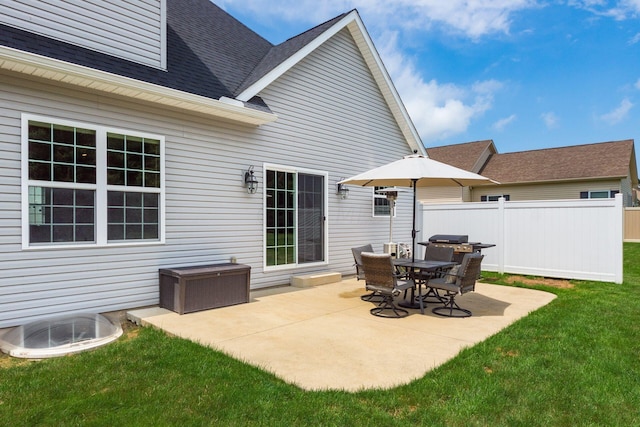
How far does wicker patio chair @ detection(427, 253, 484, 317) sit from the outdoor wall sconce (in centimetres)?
340

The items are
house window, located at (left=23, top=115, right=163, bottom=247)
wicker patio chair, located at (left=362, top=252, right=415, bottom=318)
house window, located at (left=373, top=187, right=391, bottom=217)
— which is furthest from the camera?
house window, located at (left=373, top=187, right=391, bottom=217)

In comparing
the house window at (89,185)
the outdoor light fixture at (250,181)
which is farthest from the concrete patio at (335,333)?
the outdoor light fixture at (250,181)

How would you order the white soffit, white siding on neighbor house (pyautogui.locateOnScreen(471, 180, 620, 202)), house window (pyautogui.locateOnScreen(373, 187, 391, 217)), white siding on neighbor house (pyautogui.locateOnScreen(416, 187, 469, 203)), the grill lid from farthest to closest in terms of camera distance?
white siding on neighbor house (pyautogui.locateOnScreen(416, 187, 469, 203)) < white siding on neighbor house (pyautogui.locateOnScreen(471, 180, 620, 202)) < house window (pyautogui.locateOnScreen(373, 187, 391, 217)) < the grill lid < the white soffit

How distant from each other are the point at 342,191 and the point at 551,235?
4783 millimetres

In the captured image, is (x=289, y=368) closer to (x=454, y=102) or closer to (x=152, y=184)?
(x=152, y=184)

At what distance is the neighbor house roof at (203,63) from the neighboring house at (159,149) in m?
0.03

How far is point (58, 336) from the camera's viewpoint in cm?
409

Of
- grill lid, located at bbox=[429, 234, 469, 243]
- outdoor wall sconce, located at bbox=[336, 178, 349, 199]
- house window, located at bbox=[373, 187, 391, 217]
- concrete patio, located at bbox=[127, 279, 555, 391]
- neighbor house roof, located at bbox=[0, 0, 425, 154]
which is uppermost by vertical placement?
neighbor house roof, located at bbox=[0, 0, 425, 154]

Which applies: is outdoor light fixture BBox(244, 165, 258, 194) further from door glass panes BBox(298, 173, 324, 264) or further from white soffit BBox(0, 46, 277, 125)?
door glass panes BBox(298, 173, 324, 264)

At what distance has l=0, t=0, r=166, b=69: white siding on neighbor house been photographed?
4809 millimetres

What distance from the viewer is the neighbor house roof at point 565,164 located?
17.9m

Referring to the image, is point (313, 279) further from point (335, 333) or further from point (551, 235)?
point (551, 235)

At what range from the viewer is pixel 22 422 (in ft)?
8.35

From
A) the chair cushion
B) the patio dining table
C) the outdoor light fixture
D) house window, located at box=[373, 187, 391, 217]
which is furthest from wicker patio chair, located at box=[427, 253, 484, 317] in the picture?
house window, located at box=[373, 187, 391, 217]
